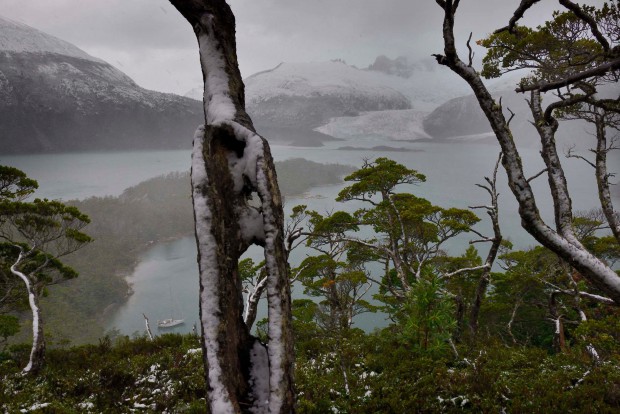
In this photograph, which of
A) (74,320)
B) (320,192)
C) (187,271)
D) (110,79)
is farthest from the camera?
(110,79)

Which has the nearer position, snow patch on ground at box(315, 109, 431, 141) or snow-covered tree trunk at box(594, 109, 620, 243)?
snow-covered tree trunk at box(594, 109, 620, 243)

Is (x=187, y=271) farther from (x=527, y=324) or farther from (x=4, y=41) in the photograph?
(x=4, y=41)

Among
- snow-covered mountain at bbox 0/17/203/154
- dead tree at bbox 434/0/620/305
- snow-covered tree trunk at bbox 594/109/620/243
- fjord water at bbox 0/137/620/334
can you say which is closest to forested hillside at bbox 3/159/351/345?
fjord water at bbox 0/137/620/334

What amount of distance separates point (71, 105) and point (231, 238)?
174 metres

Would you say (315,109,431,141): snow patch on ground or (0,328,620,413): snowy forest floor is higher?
(315,109,431,141): snow patch on ground

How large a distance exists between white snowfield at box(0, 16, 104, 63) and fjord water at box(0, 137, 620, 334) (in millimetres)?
43978

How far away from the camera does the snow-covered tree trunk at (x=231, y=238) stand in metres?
1.80

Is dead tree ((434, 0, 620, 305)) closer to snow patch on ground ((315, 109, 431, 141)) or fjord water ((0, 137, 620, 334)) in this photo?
fjord water ((0, 137, 620, 334))

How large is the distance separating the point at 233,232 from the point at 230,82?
1.10m

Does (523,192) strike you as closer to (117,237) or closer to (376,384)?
(376,384)

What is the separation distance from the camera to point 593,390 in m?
4.01

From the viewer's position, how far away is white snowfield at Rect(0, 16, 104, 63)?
138 m

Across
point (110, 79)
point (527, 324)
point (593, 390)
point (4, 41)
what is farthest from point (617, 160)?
point (4, 41)

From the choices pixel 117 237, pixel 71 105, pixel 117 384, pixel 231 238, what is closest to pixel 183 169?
pixel 71 105
